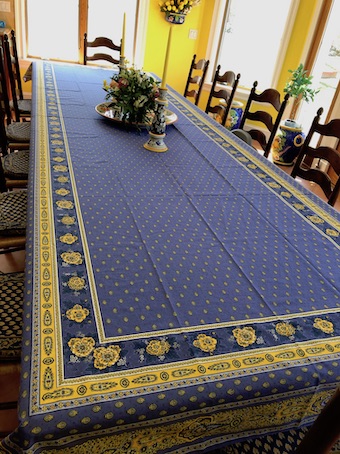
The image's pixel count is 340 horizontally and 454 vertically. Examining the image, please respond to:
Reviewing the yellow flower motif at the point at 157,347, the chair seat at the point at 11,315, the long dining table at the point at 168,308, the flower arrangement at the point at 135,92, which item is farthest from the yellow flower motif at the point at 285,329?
the flower arrangement at the point at 135,92

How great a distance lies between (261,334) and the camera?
2.81 feet

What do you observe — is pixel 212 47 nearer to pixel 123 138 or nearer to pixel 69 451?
pixel 123 138

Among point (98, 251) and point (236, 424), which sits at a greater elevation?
point (98, 251)

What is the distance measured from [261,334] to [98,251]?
49 cm

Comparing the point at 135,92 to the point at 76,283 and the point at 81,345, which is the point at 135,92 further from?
the point at 81,345

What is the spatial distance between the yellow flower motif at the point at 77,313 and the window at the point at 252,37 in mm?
4438

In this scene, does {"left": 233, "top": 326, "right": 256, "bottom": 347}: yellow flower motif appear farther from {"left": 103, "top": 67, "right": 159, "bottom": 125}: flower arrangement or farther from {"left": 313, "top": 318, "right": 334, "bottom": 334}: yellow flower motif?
{"left": 103, "top": 67, "right": 159, "bottom": 125}: flower arrangement

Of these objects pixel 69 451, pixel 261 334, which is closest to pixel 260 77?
pixel 261 334

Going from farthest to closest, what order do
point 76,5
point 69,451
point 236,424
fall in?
point 76,5 → point 236,424 → point 69,451

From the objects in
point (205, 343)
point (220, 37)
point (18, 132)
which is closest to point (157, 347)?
point (205, 343)

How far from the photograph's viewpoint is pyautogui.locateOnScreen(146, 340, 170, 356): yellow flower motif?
0.77 meters

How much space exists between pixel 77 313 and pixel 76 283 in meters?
0.10

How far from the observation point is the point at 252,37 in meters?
4.56

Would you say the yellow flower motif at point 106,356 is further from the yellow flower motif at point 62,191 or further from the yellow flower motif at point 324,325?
the yellow flower motif at point 62,191
